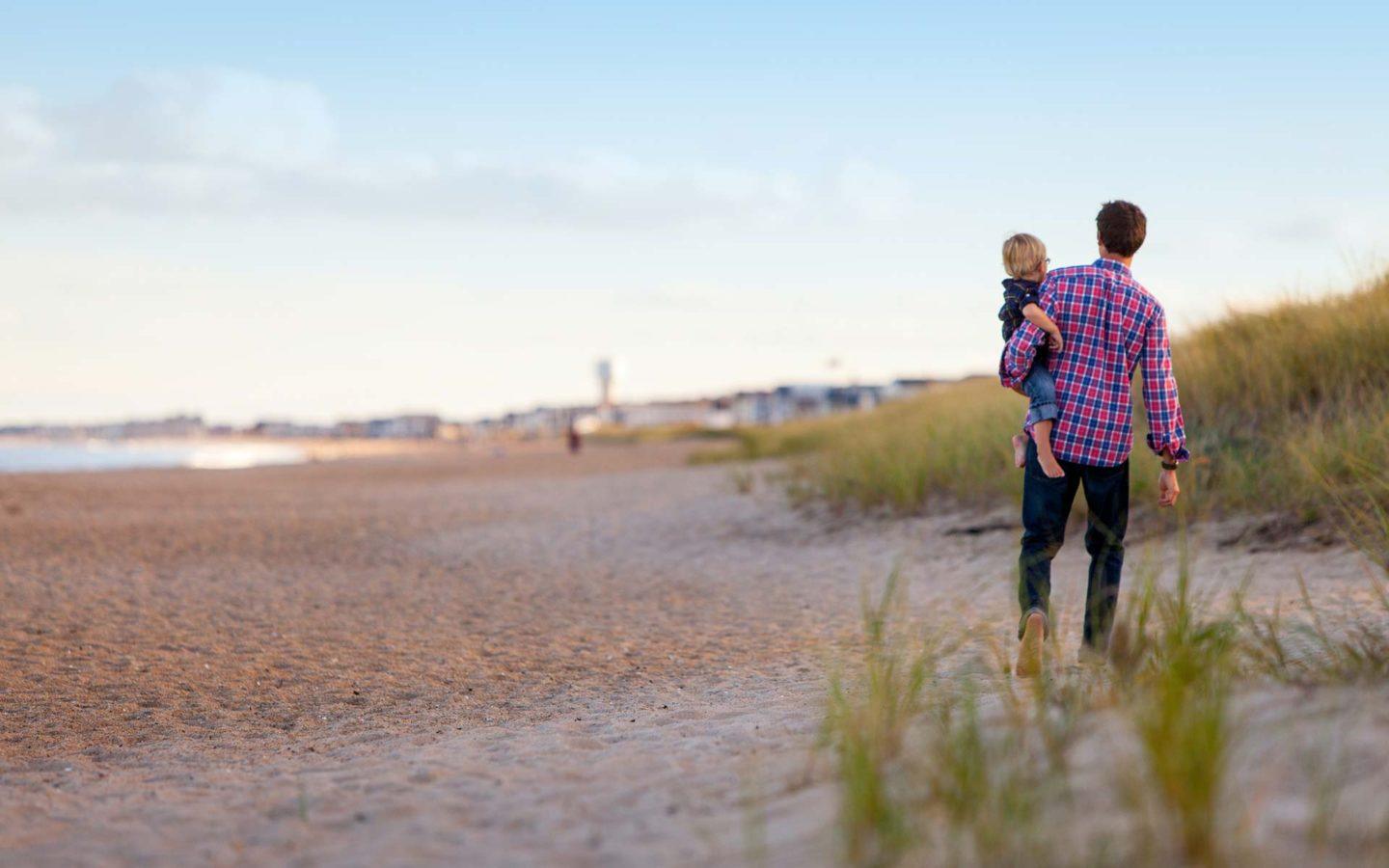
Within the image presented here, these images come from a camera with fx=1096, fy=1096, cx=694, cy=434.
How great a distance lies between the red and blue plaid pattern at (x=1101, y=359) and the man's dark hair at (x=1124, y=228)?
0.25 ft

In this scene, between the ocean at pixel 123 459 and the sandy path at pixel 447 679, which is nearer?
the sandy path at pixel 447 679

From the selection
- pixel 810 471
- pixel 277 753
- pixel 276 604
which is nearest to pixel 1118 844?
pixel 277 753

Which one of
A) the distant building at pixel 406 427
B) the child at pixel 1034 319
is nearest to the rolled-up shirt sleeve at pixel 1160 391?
the child at pixel 1034 319

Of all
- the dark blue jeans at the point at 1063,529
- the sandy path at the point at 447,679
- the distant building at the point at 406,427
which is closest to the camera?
the sandy path at the point at 447,679

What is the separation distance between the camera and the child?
4223mm

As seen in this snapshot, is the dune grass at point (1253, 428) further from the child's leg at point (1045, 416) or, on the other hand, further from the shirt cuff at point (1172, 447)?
the child's leg at point (1045, 416)

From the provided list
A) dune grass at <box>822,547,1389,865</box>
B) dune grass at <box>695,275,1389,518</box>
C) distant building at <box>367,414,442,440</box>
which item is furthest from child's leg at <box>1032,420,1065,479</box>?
distant building at <box>367,414,442,440</box>

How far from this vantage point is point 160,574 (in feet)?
31.0

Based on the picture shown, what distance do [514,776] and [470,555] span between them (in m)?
8.08

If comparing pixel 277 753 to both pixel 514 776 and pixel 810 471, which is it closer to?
pixel 514 776

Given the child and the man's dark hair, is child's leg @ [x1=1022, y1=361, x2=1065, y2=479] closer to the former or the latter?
the child

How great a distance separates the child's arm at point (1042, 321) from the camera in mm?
4168

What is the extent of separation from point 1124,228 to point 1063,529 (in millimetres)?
1190

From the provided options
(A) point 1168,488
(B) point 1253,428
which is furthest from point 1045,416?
(B) point 1253,428
